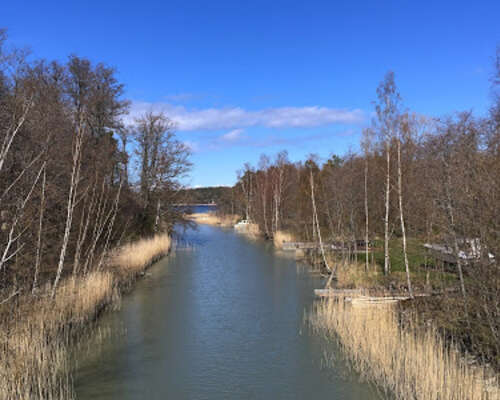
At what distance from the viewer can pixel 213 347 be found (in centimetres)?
867

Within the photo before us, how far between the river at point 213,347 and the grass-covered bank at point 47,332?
1.21 ft

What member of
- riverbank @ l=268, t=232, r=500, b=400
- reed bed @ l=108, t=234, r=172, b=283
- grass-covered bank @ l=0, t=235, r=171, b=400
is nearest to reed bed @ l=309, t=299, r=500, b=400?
riverbank @ l=268, t=232, r=500, b=400

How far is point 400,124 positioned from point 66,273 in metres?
9.52

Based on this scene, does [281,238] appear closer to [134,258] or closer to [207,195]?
[134,258]

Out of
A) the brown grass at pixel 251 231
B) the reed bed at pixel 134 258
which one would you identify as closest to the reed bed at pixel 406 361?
the reed bed at pixel 134 258

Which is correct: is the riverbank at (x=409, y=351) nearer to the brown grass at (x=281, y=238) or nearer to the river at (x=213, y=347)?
the river at (x=213, y=347)

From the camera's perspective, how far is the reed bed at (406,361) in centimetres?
536

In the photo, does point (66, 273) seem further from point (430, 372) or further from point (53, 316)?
point (430, 372)

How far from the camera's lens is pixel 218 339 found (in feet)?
30.2

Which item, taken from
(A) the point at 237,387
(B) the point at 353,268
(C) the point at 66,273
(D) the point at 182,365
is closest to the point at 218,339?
(D) the point at 182,365

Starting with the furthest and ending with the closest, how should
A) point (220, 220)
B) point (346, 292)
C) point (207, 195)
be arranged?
point (207, 195), point (220, 220), point (346, 292)

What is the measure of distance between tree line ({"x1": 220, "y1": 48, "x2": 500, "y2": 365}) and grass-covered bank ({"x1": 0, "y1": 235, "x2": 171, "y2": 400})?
5.81 m

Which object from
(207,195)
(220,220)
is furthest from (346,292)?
(207,195)

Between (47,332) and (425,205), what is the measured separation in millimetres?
9311
